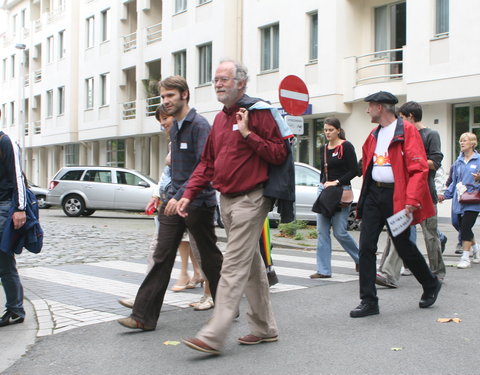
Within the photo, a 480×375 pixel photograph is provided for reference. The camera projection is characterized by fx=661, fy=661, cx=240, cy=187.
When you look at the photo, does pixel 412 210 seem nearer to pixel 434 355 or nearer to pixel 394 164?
pixel 394 164

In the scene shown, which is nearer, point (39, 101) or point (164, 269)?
point (164, 269)

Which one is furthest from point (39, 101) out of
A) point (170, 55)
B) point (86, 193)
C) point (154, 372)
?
point (154, 372)

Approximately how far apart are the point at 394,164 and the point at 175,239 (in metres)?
1.92

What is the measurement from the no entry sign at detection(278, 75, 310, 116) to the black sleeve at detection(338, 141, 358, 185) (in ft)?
14.1

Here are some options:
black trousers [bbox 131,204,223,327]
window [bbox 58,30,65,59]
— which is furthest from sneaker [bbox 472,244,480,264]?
window [bbox 58,30,65,59]

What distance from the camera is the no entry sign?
1185 centimetres

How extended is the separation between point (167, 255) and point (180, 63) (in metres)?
25.4

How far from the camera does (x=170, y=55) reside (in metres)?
29.8

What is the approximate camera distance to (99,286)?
7203 millimetres

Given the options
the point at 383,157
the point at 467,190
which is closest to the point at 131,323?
the point at 383,157

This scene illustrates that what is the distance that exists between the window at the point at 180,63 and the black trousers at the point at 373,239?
2423cm

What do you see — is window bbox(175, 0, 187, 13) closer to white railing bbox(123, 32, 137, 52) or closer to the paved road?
white railing bbox(123, 32, 137, 52)

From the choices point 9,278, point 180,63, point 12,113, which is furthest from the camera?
point 12,113

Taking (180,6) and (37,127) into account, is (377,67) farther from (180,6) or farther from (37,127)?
(37,127)
